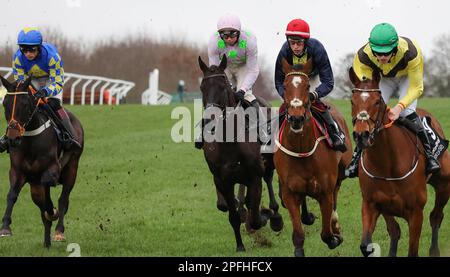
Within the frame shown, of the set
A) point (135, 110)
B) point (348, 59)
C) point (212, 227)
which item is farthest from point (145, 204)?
point (348, 59)

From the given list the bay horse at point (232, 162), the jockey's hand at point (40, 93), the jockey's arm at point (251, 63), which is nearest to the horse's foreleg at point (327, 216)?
the bay horse at point (232, 162)

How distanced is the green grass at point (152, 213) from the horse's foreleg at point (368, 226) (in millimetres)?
1721

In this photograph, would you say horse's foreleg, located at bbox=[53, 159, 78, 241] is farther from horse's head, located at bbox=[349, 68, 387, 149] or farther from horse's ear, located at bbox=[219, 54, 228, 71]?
horse's head, located at bbox=[349, 68, 387, 149]

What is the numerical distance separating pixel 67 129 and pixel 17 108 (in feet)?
3.91

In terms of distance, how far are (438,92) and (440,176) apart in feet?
124

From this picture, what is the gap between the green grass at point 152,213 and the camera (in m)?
11.1

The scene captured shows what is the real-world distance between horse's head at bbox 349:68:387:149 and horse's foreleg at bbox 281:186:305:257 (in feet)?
4.62

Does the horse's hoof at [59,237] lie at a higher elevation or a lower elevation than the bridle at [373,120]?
lower

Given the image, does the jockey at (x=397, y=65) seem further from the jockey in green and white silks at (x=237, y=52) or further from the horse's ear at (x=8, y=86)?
the horse's ear at (x=8, y=86)

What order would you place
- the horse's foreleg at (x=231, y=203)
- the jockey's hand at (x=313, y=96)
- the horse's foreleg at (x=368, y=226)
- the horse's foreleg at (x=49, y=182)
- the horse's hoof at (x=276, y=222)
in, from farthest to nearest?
the horse's hoof at (x=276, y=222), the horse's foreleg at (x=49, y=182), the horse's foreleg at (x=231, y=203), the jockey's hand at (x=313, y=96), the horse's foreleg at (x=368, y=226)

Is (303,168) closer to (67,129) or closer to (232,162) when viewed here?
(232,162)

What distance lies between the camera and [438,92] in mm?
46750
